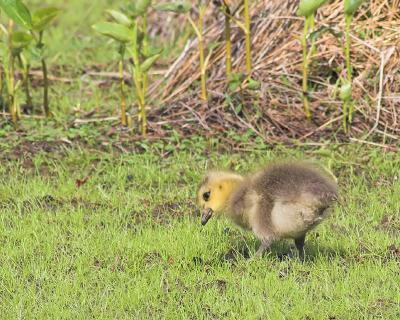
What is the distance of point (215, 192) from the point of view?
629 centimetres

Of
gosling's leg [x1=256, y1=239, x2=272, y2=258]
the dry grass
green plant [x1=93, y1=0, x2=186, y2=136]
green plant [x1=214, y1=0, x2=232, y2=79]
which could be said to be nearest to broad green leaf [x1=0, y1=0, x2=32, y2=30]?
green plant [x1=93, y1=0, x2=186, y2=136]

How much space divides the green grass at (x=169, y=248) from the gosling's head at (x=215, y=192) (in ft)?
0.92

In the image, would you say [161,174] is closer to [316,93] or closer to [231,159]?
[231,159]

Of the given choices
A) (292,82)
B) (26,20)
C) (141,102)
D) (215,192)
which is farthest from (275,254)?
(26,20)

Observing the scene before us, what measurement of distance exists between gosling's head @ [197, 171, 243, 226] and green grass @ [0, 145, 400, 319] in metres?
0.28

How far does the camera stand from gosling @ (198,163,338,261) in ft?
19.2

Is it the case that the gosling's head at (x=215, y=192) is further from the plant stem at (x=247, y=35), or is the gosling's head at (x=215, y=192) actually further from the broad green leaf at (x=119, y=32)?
the plant stem at (x=247, y=35)

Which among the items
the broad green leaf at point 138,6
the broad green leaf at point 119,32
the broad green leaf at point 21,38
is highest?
the broad green leaf at point 138,6

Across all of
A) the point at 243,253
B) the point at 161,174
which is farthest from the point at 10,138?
the point at 243,253

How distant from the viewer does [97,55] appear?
39.9 feet

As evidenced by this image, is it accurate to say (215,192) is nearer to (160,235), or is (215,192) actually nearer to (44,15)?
(160,235)

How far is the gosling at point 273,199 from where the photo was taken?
5.84 m

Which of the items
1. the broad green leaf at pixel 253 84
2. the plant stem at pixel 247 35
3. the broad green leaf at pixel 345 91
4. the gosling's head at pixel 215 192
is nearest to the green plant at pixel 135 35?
the plant stem at pixel 247 35

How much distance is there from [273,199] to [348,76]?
2.97 metres
